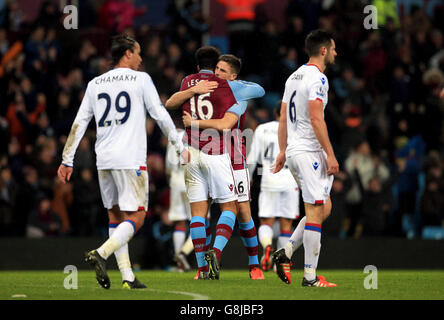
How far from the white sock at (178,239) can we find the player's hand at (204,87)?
5243mm

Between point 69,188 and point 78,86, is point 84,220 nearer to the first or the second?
point 69,188

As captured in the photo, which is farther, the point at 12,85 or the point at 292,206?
the point at 12,85

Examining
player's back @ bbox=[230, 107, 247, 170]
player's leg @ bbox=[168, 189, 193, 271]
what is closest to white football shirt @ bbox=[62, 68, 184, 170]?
player's back @ bbox=[230, 107, 247, 170]

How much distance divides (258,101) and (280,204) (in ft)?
20.4

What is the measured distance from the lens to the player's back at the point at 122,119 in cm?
855

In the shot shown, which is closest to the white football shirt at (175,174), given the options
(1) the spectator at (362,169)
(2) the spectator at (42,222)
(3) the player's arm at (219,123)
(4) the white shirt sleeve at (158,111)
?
(2) the spectator at (42,222)

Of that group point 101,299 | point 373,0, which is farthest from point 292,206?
point 373,0

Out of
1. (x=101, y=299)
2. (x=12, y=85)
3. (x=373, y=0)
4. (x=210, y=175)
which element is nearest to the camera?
(x=101, y=299)

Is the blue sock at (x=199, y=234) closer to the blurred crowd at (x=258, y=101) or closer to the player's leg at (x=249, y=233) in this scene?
the player's leg at (x=249, y=233)

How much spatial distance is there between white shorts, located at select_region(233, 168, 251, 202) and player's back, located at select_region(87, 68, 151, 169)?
1.84m

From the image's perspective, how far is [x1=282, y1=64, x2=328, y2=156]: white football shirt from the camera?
8.62m

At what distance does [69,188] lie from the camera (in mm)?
16344
